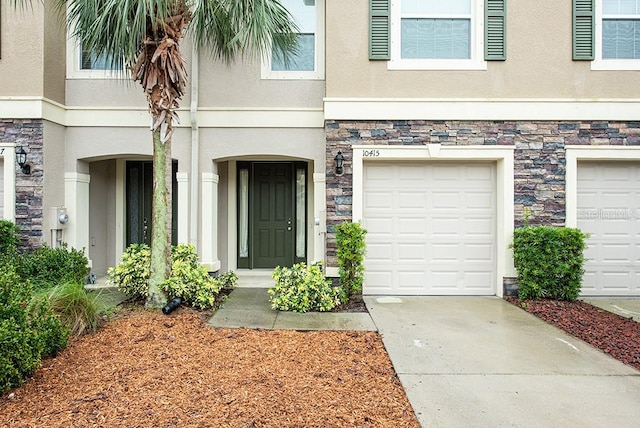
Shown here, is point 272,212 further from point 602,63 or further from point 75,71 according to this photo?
point 602,63

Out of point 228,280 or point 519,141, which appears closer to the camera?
point 519,141

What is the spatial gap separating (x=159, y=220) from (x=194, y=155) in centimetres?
200

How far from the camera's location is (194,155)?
7.47 m

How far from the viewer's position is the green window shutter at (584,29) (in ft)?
21.8

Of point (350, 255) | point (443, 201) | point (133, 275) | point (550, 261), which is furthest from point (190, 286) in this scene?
point (550, 261)

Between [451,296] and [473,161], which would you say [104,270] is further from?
[473,161]

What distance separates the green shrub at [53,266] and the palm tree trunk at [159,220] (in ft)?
4.88

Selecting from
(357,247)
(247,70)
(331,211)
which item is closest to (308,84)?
(247,70)

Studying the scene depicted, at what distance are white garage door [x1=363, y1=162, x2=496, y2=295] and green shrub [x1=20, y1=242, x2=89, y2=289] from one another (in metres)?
4.76

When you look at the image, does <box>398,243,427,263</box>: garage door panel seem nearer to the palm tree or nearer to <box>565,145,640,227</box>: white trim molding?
<box>565,145,640,227</box>: white trim molding

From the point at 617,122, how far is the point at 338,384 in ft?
21.3

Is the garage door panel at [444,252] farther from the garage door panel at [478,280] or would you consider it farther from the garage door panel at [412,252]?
the garage door panel at [478,280]

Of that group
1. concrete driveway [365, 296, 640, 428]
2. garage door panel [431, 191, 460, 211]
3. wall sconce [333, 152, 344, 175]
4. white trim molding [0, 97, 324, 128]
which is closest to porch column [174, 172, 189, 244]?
white trim molding [0, 97, 324, 128]

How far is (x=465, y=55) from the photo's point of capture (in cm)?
683
